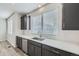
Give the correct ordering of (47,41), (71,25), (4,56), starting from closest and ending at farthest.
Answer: (71,25), (4,56), (47,41)

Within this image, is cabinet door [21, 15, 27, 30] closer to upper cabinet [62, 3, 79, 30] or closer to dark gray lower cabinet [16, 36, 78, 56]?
dark gray lower cabinet [16, 36, 78, 56]

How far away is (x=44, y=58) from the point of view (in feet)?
6.79

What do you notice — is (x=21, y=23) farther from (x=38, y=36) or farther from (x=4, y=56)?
(x=4, y=56)

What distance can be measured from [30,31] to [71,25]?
0.94 meters

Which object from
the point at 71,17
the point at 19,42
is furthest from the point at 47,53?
the point at 71,17

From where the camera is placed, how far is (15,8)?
85.0 inches

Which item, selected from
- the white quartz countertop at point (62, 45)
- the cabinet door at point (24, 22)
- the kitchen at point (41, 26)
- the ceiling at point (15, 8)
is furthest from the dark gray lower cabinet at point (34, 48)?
the ceiling at point (15, 8)

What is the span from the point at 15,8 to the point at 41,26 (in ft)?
1.98

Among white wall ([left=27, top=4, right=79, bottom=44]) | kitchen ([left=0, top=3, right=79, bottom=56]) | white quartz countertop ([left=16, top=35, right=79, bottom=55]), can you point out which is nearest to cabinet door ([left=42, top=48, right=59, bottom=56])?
kitchen ([left=0, top=3, right=79, bottom=56])

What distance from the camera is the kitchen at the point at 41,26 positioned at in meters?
2.03

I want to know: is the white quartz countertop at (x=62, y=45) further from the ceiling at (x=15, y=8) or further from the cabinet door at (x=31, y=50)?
the ceiling at (x=15, y=8)

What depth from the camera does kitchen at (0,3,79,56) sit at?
6.64 feet

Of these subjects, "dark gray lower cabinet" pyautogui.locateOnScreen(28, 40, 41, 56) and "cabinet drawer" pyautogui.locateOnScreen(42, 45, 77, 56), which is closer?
"cabinet drawer" pyautogui.locateOnScreen(42, 45, 77, 56)

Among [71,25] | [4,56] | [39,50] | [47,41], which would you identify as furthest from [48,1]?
[4,56]
